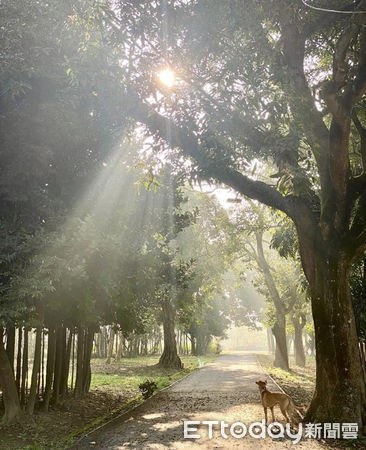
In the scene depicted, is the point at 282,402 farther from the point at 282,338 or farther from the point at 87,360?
the point at 282,338

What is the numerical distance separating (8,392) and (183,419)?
443cm

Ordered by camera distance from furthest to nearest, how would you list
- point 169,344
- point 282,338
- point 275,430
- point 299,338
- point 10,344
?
point 299,338
point 169,344
point 282,338
point 10,344
point 275,430

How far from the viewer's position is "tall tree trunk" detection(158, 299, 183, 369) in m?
29.7

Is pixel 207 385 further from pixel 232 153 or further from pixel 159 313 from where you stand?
pixel 159 313

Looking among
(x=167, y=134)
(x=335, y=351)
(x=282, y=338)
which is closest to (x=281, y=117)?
(x=167, y=134)

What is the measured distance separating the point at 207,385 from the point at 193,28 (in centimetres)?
1498

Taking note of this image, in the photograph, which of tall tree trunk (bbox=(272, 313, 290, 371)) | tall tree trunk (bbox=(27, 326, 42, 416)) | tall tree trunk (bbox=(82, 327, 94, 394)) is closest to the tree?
tall tree trunk (bbox=(27, 326, 42, 416))

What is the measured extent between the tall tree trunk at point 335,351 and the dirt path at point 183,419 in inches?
39.3

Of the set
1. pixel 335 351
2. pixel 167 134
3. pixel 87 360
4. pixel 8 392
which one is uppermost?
pixel 167 134

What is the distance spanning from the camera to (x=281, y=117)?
9.75 m

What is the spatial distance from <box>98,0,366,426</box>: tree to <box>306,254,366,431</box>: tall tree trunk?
0.02m

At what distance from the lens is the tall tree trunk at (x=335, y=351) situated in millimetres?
8500

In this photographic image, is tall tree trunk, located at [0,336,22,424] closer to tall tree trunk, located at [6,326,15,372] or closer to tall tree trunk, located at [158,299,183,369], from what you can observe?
tall tree trunk, located at [6,326,15,372]

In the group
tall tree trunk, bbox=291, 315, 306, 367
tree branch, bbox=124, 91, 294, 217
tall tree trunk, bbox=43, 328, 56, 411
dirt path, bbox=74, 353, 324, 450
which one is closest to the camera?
dirt path, bbox=74, 353, 324, 450
